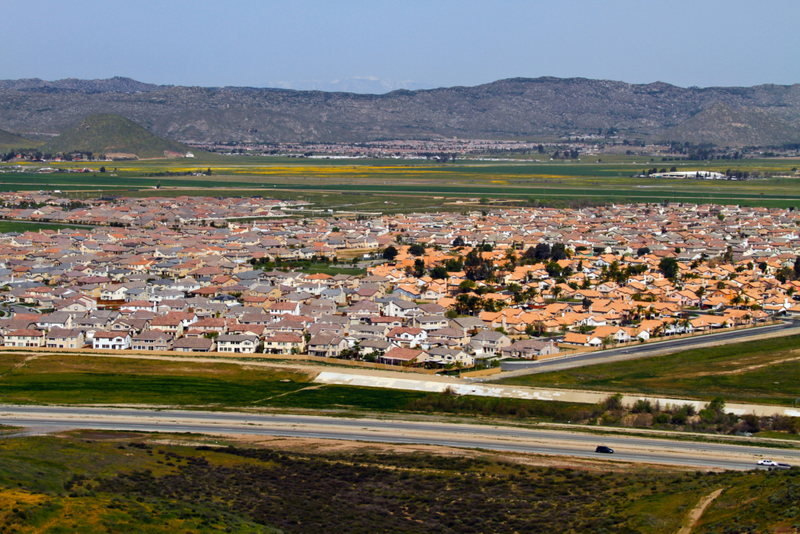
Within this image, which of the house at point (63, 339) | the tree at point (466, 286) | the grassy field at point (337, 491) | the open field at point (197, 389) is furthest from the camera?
the tree at point (466, 286)

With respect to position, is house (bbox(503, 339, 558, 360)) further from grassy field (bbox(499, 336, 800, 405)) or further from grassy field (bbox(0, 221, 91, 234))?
grassy field (bbox(0, 221, 91, 234))

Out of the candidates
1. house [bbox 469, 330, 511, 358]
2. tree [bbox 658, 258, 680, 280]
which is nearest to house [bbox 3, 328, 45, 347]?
house [bbox 469, 330, 511, 358]

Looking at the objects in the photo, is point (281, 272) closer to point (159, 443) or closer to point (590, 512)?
point (159, 443)

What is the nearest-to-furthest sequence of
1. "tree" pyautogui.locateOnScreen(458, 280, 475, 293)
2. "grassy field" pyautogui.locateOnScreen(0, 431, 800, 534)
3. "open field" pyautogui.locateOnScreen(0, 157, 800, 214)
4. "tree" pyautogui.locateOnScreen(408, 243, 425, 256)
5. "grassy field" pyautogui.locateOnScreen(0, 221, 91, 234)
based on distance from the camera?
"grassy field" pyautogui.locateOnScreen(0, 431, 800, 534) < "tree" pyautogui.locateOnScreen(458, 280, 475, 293) < "tree" pyautogui.locateOnScreen(408, 243, 425, 256) < "grassy field" pyautogui.locateOnScreen(0, 221, 91, 234) < "open field" pyautogui.locateOnScreen(0, 157, 800, 214)

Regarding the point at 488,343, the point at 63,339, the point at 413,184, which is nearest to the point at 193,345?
the point at 63,339

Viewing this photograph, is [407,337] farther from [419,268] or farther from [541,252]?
[541,252]

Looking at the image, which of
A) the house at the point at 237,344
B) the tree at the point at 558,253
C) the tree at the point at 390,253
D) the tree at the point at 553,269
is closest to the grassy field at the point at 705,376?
the house at the point at 237,344

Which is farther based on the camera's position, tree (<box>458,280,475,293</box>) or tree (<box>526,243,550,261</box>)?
tree (<box>526,243,550,261</box>)

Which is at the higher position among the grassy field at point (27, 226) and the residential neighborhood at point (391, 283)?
the grassy field at point (27, 226)

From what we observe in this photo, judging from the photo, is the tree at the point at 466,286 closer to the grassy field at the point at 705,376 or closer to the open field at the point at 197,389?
the grassy field at the point at 705,376
